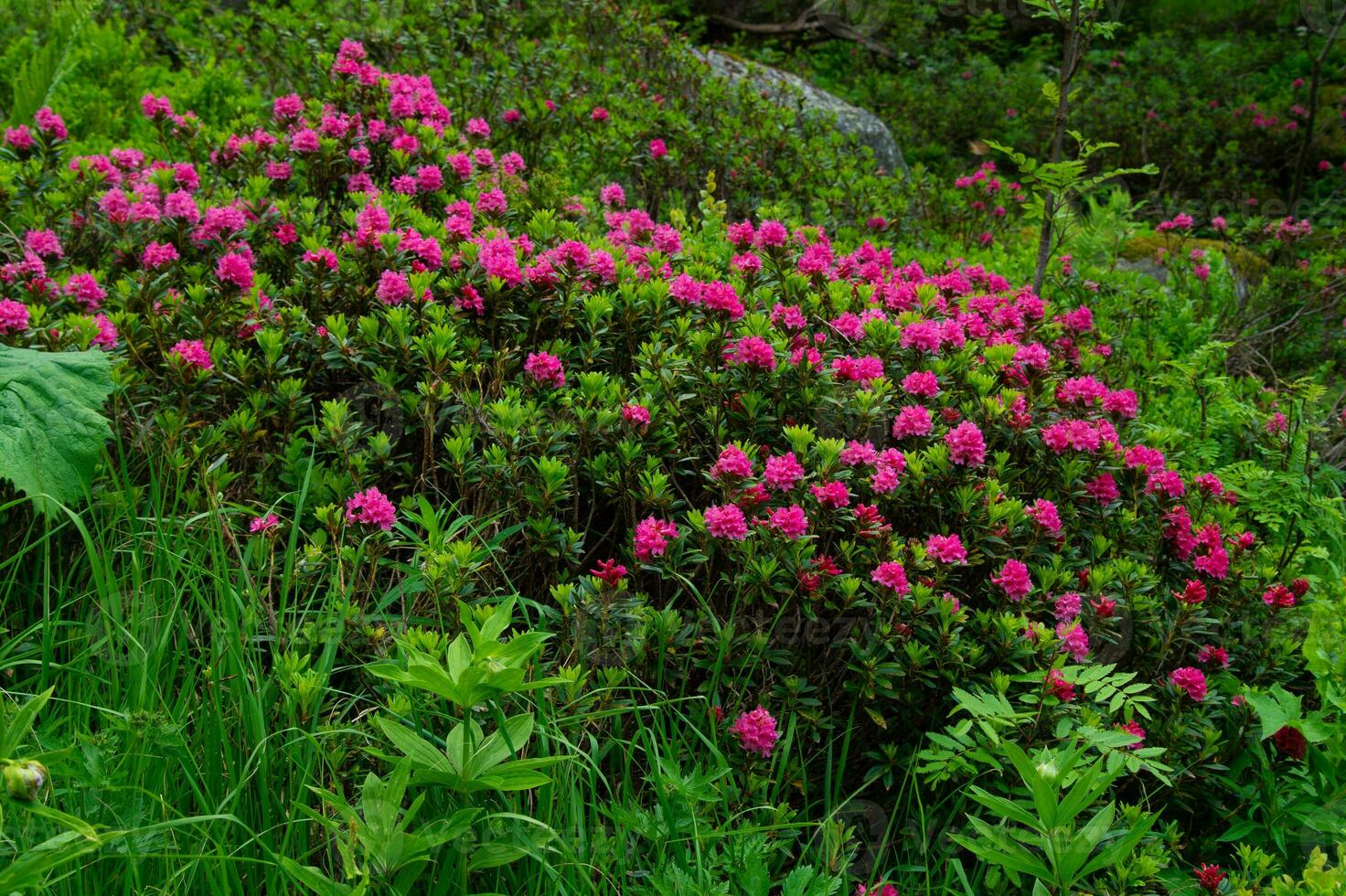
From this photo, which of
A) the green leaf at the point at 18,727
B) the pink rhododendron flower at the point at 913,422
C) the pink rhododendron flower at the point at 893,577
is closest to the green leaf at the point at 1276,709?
the pink rhododendron flower at the point at 893,577

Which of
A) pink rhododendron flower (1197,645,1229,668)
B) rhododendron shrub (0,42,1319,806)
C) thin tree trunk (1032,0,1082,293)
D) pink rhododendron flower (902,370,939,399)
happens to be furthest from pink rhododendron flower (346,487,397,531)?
thin tree trunk (1032,0,1082,293)

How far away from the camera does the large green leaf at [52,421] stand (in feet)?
7.65

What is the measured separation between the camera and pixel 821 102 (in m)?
7.81

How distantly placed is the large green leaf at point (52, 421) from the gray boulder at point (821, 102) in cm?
574

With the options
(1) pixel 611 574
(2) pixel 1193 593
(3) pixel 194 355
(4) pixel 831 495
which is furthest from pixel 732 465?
(3) pixel 194 355

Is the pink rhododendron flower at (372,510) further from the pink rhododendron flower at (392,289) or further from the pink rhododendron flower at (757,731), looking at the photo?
the pink rhododendron flower at (757,731)

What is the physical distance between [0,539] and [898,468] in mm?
2334

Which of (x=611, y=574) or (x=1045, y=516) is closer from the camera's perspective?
(x=611, y=574)

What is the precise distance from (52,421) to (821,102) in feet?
21.7

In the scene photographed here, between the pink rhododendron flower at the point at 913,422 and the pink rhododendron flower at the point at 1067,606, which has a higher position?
the pink rhododendron flower at the point at 913,422

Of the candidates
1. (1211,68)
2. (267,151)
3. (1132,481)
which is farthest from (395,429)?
(1211,68)

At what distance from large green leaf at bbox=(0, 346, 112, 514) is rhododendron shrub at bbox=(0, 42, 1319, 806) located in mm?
181

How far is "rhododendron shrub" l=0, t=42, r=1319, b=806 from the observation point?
2.37 metres

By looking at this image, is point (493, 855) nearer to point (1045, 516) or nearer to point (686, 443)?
point (686, 443)
